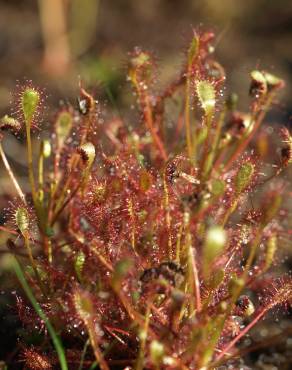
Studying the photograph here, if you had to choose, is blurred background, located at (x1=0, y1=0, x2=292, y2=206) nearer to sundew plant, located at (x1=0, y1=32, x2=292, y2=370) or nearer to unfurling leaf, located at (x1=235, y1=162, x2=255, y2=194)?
sundew plant, located at (x1=0, y1=32, x2=292, y2=370)

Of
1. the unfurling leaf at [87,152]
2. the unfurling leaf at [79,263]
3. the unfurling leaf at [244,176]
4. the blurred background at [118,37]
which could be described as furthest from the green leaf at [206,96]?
the blurred background at [118,37]

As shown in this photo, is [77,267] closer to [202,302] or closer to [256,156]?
[202,302]

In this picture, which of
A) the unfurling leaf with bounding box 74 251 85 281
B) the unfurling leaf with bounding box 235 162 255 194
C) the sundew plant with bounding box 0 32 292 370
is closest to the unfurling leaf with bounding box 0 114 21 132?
the sundew plant with bounding box 0 32 292 370

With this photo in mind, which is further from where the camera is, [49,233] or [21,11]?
[21,11]

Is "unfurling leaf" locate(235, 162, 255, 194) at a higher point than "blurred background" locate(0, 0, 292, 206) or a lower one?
lower

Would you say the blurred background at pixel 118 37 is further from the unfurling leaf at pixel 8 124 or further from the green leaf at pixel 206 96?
the green leaf at pixel 206 96

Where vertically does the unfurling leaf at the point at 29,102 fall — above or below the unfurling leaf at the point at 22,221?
above

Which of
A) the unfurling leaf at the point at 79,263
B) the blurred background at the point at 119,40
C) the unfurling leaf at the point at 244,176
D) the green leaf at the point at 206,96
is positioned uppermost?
the blurred background at the point at 119,40

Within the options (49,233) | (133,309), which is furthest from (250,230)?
(49,233)
